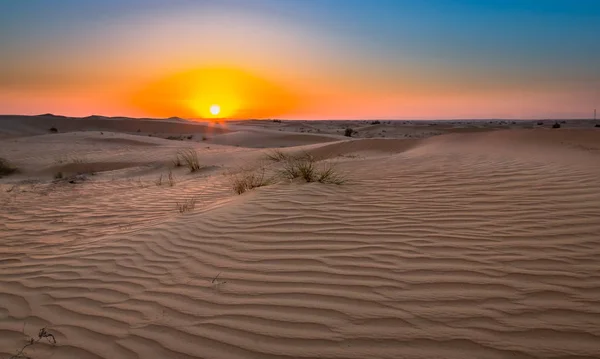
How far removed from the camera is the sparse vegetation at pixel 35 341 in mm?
2277

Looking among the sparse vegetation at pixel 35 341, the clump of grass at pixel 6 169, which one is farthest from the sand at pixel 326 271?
the clump of grass at pixel 6 169

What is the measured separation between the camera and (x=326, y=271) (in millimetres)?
2975

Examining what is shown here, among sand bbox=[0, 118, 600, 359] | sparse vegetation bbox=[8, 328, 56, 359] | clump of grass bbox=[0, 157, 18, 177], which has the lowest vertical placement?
sparse vegetation bbox=[8, 328, 56, 359]

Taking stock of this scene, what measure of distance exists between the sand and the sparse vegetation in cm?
5

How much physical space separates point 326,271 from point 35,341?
1933 mm

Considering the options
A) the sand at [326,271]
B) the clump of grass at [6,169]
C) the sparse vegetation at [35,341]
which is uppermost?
the clump of grass at [6,169]

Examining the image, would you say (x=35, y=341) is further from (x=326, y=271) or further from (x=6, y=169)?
(x=6, y=169)

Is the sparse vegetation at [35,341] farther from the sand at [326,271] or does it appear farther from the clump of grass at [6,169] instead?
the clump of grass at [6,169]

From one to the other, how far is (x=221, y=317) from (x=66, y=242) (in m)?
2.72

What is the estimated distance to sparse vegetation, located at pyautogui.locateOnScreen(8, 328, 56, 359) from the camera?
2.28 m

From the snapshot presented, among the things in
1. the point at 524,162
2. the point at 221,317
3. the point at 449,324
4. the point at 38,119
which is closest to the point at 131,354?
A: the point at 221,317

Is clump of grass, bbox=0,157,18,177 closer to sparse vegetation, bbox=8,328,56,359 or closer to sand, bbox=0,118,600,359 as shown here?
sand, bbox=0,118,600,359

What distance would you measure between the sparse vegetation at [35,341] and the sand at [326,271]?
0.05m

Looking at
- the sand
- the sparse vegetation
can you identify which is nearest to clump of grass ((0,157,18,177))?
the sand
